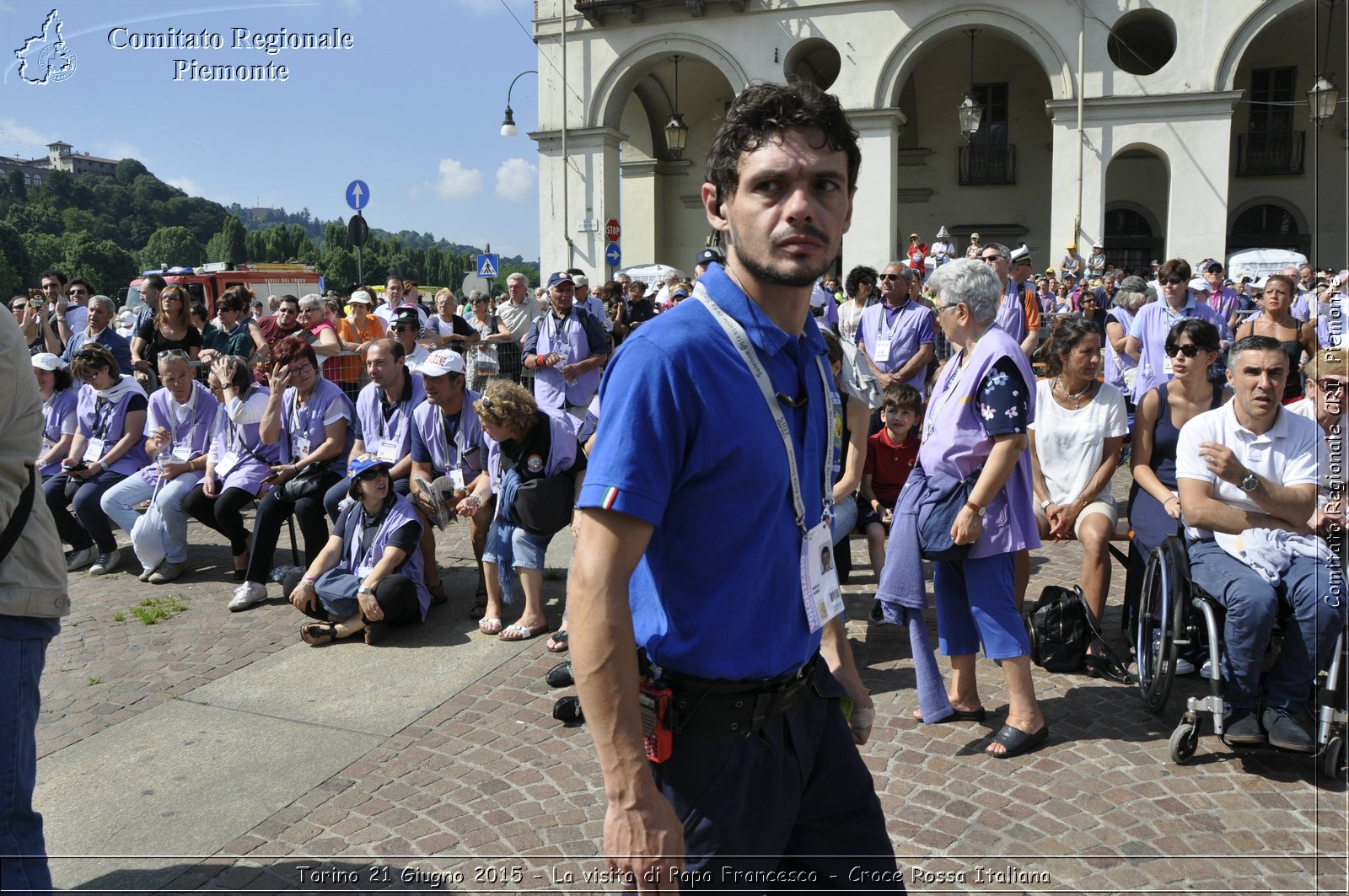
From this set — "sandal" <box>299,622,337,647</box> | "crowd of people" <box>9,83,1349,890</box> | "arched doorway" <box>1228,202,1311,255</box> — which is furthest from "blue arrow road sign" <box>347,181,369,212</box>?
"arched doorway" <box>1228,202,1311,255</box>

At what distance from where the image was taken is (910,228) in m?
30.2

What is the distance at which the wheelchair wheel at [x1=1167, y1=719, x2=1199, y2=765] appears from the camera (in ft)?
13.5

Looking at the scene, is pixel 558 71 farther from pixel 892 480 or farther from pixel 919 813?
pixel 919 813

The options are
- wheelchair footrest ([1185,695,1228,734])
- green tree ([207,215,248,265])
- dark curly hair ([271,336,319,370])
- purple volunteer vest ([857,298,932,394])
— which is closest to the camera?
wheelchair footrest ([1185,695,1228,734])

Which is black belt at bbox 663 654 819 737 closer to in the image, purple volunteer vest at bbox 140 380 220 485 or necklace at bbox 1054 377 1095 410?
necklace at bbox 1054 377 1095 410

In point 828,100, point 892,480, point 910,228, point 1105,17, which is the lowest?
point 892,480

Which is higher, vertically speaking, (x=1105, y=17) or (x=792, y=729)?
(x=1105, y=17)

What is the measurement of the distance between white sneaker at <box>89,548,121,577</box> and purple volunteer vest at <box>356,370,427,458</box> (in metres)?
2.39

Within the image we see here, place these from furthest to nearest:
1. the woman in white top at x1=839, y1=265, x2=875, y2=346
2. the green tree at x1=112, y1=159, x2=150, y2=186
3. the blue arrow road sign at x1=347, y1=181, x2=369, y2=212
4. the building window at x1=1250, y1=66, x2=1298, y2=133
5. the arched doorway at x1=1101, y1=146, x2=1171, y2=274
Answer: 1. the green tree at x1=112, y1=159, x2=150, y2=186
2. the arched doorway at x1=1101, y1=146, x2=1171, y2=274
3. the building window at x1=1250, y1=66, x2=1298, y2=133
4. the blue arrow road sign at x1=347, y1=181, x2=369, y2=212
5. the woman in white top at x1=839, y1=265, x2=875, y2=346

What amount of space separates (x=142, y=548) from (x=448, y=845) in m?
4.98

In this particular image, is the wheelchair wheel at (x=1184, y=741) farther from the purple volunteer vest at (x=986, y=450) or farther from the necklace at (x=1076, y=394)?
the necklace at (x=1076, y=394)

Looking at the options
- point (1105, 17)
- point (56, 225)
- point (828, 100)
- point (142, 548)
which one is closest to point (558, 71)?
point (1105, 17)

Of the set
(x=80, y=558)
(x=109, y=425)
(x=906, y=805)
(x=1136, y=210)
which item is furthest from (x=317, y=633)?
(x=1136, y=210)

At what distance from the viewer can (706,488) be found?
184 cm
